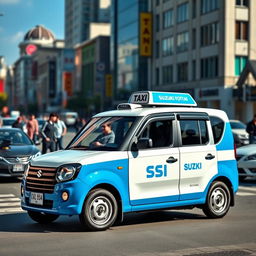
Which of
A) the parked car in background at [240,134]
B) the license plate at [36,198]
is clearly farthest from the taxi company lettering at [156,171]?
the parked car in background at [240,134]

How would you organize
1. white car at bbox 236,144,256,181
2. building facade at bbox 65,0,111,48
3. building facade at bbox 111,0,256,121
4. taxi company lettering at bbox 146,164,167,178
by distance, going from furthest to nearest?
1. building facade at bbox 65,0,111,48
2. building facade at bbox 111,0,256,121
3. white car at bbox 236,144,256,181
4. taxi company lettering at bbox 146,164,167,178

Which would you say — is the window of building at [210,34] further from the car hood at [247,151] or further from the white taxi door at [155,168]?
the white taxi door at [155,168]

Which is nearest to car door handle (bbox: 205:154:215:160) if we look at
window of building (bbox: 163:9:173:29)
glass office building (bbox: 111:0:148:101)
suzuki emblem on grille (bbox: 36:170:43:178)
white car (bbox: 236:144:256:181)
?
suzuki emblem on grille (bbox: 36:170:43:178)

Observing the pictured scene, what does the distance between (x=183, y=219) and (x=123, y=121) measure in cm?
192

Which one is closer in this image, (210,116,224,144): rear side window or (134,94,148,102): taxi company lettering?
(134,94,148,102): taxi company lettering

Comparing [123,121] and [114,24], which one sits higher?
[114,24]

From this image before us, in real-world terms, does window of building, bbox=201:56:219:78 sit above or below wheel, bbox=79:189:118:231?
above

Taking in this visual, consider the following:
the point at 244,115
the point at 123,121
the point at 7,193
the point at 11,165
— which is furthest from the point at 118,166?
the point at 244,115

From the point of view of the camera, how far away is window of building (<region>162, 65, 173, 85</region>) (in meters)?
67.9

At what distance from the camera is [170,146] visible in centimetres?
966

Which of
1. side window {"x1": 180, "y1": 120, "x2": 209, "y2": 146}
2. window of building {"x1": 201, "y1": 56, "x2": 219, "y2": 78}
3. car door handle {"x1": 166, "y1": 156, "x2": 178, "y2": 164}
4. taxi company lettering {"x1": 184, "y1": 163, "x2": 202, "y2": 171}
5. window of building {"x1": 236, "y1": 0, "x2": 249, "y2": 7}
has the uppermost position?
window of building {"x1": 236, "y1": 0, "x2": 249, "y2": 7}

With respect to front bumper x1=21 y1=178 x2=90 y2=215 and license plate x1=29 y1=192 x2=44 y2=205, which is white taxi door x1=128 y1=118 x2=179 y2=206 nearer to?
front bumper x1=21 y1=178 x2=90 y2=215

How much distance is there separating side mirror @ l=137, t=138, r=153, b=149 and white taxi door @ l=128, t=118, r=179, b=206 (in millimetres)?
67

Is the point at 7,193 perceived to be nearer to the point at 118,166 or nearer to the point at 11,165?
the point at 11,165
